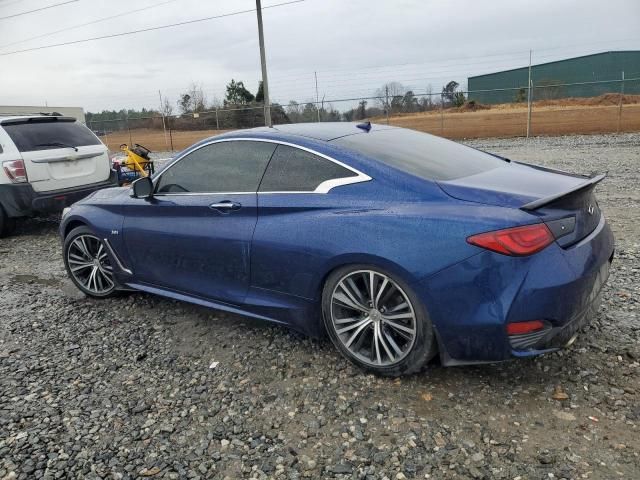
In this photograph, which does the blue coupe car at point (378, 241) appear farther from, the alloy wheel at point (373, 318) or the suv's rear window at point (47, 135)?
the suv's rear window at point (47, 135)

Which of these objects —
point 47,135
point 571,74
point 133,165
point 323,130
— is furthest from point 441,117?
point 571,74

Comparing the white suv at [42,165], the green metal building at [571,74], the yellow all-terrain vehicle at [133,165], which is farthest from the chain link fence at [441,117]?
the white suv at [42,165]

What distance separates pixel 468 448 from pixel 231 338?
1940mm

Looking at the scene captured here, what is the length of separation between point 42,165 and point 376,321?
20.1 feet

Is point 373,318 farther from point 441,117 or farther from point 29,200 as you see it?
point 441,117

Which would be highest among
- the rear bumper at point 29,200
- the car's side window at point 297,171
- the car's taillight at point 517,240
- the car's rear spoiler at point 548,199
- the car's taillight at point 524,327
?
the car's side window at point 297,171

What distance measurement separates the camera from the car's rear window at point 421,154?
315 cm

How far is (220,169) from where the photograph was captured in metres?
3.75

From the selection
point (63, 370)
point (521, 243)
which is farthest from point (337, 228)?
point (63, 370)

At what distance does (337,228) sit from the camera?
302 cm

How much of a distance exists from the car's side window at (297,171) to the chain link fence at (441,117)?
1747 centimetres

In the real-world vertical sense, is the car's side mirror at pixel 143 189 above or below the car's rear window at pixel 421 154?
below

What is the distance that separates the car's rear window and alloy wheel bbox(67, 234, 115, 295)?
2.56 meters

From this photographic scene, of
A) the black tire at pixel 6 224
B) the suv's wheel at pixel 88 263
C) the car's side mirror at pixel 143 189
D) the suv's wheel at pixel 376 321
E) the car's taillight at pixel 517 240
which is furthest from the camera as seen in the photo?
the black tire at pixel 6 224
